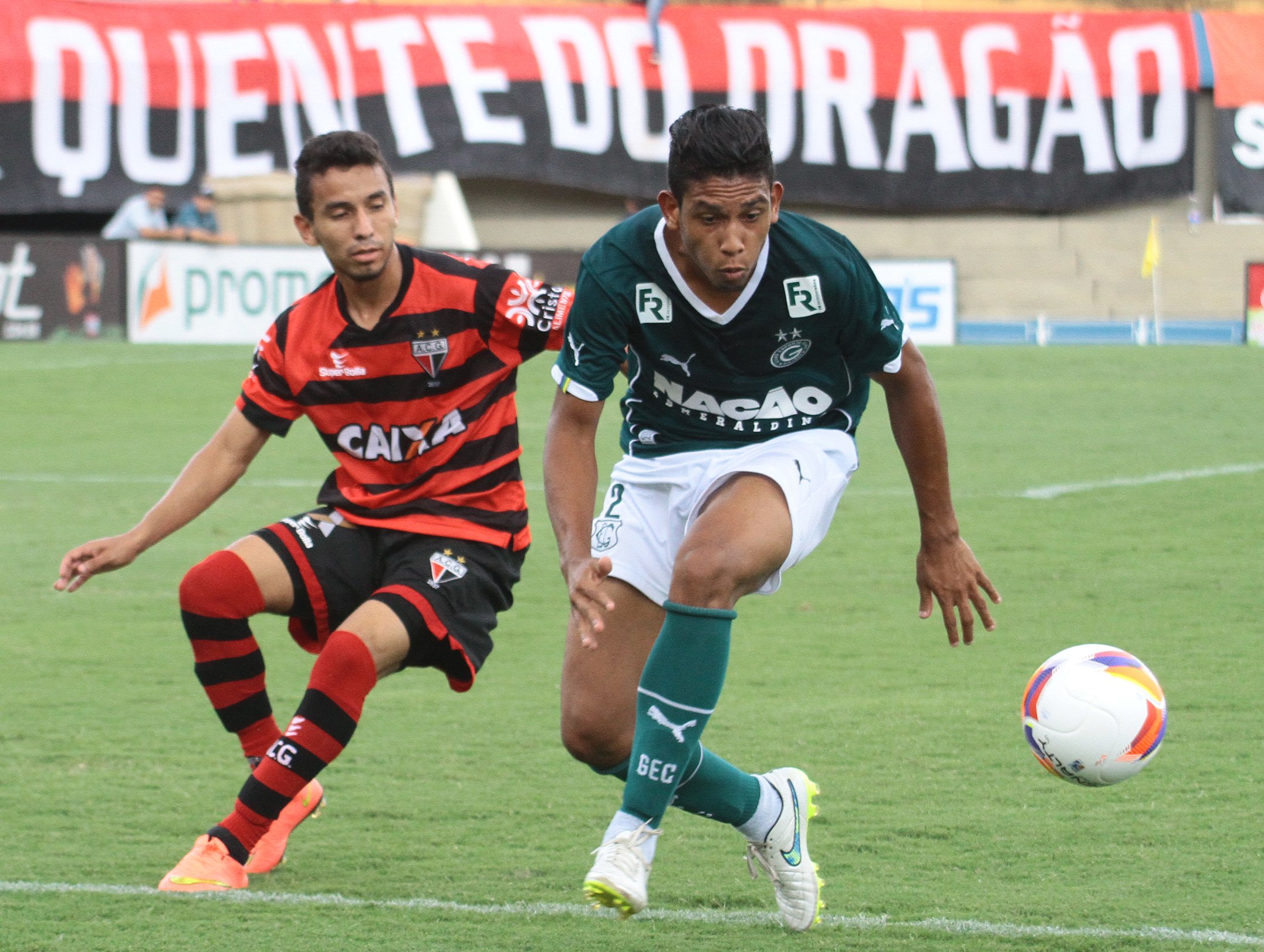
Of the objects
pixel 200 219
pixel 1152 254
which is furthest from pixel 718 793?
pixel 1152 254

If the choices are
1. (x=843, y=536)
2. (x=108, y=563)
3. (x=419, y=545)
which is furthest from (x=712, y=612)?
(x=843, y=536)

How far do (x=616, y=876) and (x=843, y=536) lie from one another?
5.84 metres

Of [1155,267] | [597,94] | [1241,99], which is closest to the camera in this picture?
[597,94]

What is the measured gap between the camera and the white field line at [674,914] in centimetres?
354

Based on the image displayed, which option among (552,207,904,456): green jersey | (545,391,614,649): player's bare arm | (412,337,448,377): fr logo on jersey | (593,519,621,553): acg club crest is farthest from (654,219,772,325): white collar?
(412,337,448,377): fr logo on jersey

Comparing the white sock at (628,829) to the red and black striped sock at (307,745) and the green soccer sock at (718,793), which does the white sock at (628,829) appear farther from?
the red and black striped sock at (307,745)

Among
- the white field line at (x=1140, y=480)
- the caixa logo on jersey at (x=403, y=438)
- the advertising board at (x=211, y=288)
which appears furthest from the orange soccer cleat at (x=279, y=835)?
the advertising board at (x=211, y=288)

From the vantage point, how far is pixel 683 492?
396 cm

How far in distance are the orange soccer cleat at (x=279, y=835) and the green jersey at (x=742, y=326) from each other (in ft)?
4.20

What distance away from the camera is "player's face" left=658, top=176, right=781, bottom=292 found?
348 cm

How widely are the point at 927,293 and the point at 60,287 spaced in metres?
10.3

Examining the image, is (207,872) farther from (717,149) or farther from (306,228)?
(717,149)

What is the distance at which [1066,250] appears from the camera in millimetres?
27203

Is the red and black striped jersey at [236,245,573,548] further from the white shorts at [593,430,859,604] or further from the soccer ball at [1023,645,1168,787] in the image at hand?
the soccer ball at [1023,645,1168,787]
